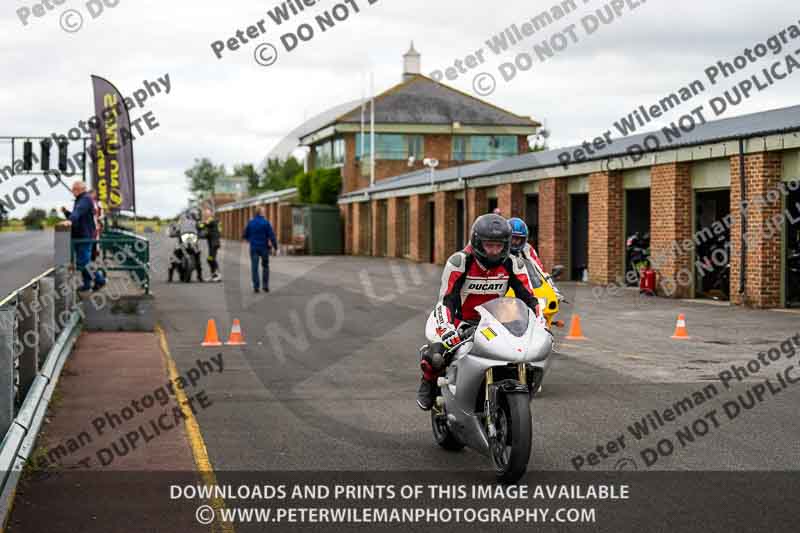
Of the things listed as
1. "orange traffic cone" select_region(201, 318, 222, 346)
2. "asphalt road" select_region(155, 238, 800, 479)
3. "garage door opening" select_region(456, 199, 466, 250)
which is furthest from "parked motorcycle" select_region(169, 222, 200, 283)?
"garage door opening" select_region(456, 199, 466, 250)

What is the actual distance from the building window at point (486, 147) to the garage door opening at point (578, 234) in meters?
35.7

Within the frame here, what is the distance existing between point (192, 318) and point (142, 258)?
1.43 m

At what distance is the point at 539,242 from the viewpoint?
3253cm

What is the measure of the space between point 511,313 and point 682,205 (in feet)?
59.6

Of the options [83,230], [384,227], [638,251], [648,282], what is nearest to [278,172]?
[384,227]

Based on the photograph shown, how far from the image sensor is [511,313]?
23.4 ft

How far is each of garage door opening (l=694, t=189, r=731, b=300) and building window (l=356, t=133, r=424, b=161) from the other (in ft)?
131

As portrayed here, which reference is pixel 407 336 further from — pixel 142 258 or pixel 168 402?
pixel 168 402

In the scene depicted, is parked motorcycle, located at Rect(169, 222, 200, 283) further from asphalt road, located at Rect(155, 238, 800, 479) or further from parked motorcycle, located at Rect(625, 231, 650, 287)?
parked motorcycle, located at Rect(625, 231, 650, 287)

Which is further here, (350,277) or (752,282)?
(350,277)

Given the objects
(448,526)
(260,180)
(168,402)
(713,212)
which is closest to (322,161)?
(713,212)

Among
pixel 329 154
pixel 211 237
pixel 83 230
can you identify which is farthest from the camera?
pixel 329 154

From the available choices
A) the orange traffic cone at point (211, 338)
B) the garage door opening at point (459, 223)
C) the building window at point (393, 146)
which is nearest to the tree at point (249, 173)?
the building window at point (393, 146)

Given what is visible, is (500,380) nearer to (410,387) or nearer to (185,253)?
(410,387)
